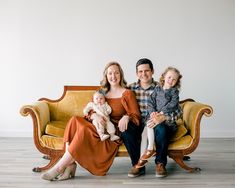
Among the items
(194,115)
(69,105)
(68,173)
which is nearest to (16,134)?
(69,105)

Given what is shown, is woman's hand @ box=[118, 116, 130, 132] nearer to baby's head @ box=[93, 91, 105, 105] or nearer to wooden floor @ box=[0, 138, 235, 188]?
baby's head @ box=[93, 91, 105, 105]

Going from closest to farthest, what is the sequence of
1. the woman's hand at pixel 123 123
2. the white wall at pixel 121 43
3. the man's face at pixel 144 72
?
the woman's hand at pixel 123 123
the man's face at pixel 144 72
the white wall at pixel 121 43

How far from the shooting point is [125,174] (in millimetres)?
3279

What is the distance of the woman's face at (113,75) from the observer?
338cm

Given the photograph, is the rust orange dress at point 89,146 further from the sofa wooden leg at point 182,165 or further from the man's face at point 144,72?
the sofa wooden leg at point 182,165

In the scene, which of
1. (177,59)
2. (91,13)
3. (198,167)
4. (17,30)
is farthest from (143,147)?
(17,30)

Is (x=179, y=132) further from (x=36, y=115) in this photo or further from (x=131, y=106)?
(x=36, y=115)

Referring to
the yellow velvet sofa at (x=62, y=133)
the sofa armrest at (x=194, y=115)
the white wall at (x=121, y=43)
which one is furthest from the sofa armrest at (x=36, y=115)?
the white wall at (x=121, y=43)

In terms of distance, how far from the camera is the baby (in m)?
3.18

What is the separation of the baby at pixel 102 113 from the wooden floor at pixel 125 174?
39 centimetres

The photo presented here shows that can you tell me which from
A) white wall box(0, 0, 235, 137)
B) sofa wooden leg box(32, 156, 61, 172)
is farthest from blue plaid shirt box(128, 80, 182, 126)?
white wall box(0, 0, 235, 137)

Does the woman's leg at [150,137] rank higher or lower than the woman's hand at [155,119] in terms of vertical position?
lower

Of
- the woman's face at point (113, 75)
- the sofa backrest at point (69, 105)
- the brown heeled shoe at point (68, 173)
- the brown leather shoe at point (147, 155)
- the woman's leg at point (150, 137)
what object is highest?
the woman's face at point (113, 75)

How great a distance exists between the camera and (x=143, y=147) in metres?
3.21
